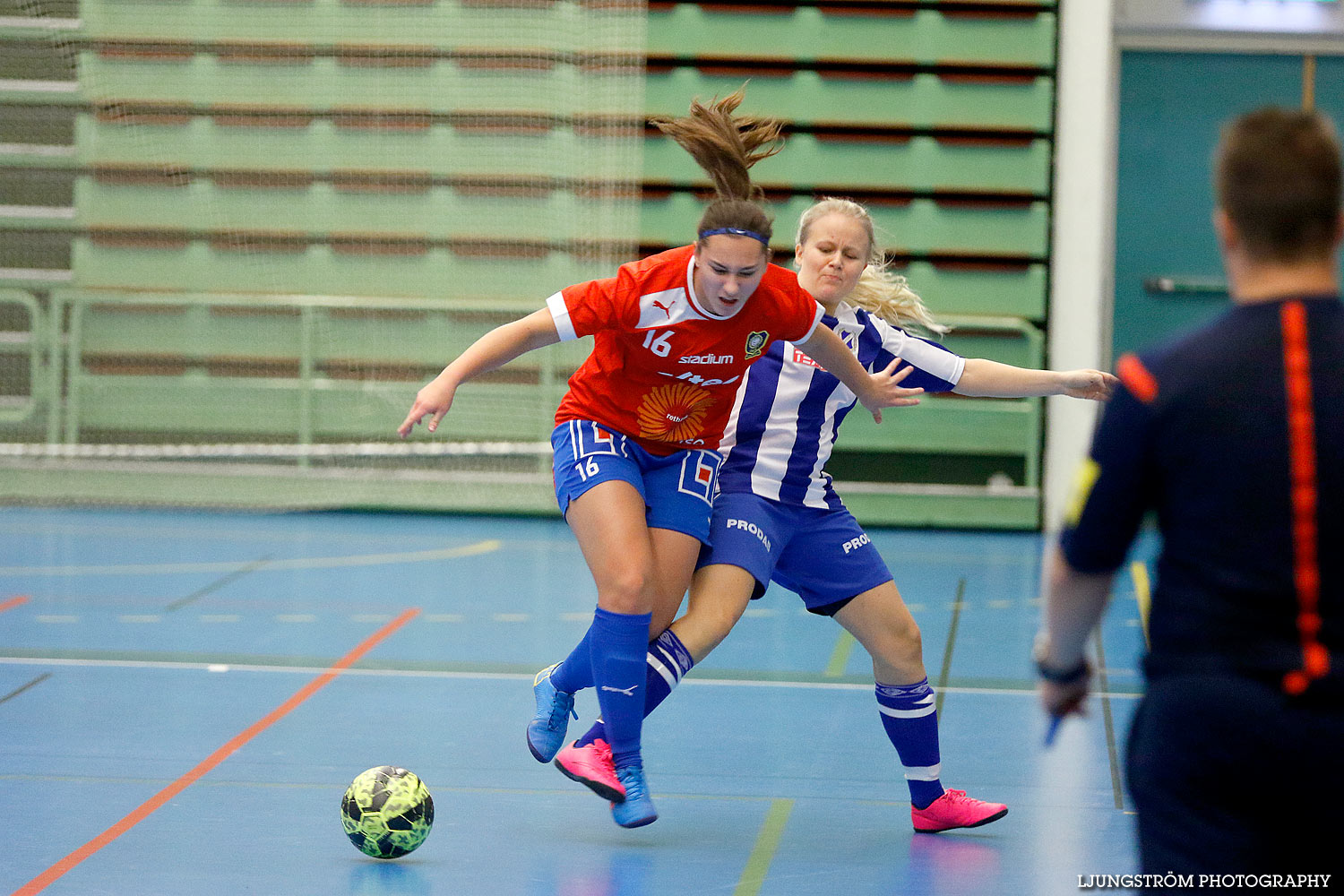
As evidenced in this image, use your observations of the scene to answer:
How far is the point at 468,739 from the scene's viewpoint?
4371 millimetres

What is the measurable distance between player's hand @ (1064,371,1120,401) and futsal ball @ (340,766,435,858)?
1.84 m

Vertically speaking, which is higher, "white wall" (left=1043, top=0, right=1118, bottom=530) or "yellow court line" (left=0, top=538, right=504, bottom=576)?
"white wall" (left=1043, top=0, right=1118, bottom=530)

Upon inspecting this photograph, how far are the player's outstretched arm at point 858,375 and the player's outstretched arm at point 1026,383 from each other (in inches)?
7.1

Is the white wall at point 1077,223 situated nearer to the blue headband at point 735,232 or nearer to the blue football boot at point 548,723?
the blue football boot at point 548,723

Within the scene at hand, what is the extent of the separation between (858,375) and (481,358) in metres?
0.95

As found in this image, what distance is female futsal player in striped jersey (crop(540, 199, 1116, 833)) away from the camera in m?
3.52

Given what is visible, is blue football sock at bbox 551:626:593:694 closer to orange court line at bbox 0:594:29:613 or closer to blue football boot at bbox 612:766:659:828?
blue football boot at bbox 612:766:659:828

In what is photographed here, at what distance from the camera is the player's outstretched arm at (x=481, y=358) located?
3.04 m

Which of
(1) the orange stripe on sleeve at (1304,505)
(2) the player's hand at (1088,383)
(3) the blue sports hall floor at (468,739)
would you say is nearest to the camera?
(1) the orange stripe on sleeve at (1304,505)

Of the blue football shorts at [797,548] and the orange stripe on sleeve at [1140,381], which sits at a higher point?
the orange stripe on sleeve at [1140,381]

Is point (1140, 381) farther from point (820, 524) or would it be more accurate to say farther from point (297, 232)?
point (297, 232)

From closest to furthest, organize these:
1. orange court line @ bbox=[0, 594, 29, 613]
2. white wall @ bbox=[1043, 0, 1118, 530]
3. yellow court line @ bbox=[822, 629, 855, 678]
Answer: yellow court line @ bbox=[822, 629, 855, 678], orange court line @ bbox=[0, 594, 29, 613], white wall @ bbox=[1043, 0, 1118, 530]

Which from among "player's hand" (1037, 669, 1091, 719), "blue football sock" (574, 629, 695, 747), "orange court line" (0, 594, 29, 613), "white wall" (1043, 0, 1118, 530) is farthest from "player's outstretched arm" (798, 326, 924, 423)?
"white wall" (1043, 0, 1118, 530)

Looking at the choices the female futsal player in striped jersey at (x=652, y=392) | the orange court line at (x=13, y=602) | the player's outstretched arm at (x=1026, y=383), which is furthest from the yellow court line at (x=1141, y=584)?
the orange court line at (x=13, y=602)
